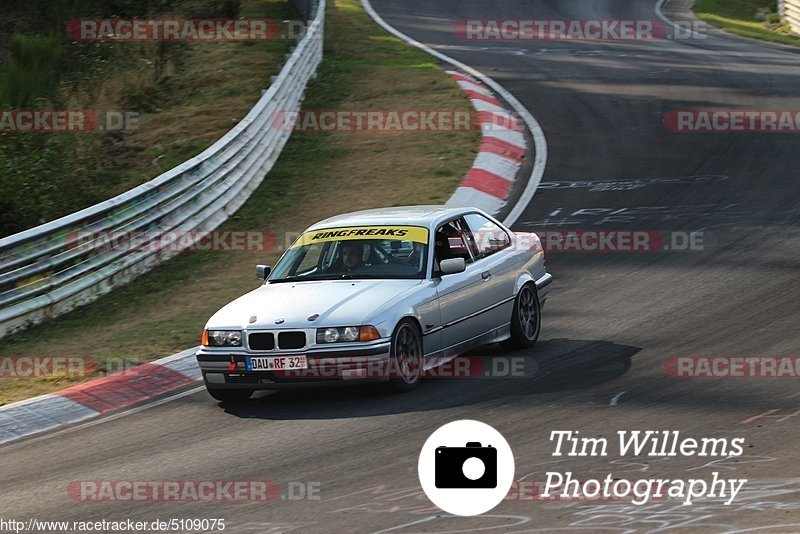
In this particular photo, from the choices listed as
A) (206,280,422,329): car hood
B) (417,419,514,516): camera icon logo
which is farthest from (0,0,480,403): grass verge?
(417,419,514,516): camera icon logo

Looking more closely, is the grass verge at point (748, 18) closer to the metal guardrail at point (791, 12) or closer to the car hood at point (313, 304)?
the metal guardrail at point (791, 12)

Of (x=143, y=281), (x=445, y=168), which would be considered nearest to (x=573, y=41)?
(x=445, y=168)

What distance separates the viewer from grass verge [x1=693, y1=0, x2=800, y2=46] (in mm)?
31844

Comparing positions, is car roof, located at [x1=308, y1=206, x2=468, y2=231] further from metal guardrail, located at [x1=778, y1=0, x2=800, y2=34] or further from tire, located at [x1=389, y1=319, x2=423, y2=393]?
metal guardrail, located at [x1=778, y1=0, x2=800, y2=34]

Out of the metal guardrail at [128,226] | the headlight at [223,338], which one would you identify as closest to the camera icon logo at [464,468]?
the headlight at [223,338]

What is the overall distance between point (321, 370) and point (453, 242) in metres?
1.98

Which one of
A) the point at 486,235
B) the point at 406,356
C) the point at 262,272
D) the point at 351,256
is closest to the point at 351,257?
the point at 351,256

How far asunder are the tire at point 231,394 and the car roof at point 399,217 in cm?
172

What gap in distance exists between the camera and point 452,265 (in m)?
9.41

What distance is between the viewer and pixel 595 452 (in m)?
7.09

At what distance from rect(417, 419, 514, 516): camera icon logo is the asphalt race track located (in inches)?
3.8

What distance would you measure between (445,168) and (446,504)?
12.0m

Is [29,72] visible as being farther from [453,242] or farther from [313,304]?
[313,304]

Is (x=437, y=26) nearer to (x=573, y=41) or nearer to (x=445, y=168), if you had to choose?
(x=573, y=41)
